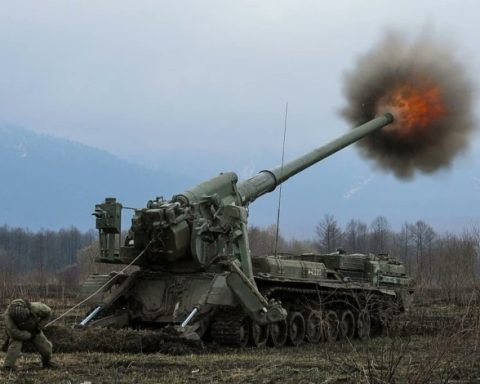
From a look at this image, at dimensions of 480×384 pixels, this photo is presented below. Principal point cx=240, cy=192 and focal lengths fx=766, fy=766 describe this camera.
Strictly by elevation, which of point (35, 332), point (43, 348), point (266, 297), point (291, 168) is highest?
point (291, 168)

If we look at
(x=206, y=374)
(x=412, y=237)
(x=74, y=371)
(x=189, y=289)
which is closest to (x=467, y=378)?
(x=206, y=374)

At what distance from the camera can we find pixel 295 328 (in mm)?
16562

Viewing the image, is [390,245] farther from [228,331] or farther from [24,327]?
[24,327]

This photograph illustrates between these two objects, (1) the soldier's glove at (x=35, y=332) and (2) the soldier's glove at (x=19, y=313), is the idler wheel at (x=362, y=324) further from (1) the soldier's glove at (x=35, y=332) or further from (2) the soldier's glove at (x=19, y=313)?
(2) the soldier's glove at (x=19, y=313)

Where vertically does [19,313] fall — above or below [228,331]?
above

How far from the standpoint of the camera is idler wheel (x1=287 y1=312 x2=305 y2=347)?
16328mm

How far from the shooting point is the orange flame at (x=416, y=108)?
21.0 m

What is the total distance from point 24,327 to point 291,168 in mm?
9291

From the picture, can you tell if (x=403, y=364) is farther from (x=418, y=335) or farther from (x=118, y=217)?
(x=418, y=335)

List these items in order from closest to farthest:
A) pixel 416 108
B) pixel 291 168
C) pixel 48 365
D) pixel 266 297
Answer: pixel 48 365 < pixel 266 297 < pixel 291 168 < pixel 416 108

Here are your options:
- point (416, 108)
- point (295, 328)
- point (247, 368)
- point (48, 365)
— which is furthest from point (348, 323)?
point (48, 365)

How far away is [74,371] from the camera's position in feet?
32.8

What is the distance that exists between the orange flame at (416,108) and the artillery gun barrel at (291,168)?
1.18 metres

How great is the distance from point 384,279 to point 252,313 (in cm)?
786
